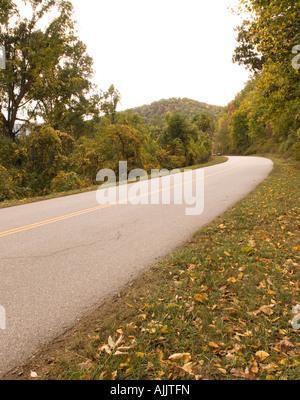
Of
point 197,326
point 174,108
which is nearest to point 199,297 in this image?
point 197,326

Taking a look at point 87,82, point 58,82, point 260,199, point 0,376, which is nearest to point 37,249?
point 0,376

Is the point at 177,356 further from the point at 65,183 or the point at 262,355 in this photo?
the point at 65,183

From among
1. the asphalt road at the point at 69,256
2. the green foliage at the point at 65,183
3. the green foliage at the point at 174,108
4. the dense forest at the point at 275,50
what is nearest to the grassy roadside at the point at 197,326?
the asphalt road at the point at 69,256

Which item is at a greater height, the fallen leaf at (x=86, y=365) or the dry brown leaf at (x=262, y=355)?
the dry brown leaf at (x=262, y=355)

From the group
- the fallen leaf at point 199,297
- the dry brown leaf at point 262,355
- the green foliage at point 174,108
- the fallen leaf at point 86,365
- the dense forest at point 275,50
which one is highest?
the green foliage at point 174,108

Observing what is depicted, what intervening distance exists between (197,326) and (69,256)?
261 centimetres

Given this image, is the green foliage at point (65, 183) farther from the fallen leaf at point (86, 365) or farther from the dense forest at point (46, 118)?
the fallen leaf at point (86, 365)

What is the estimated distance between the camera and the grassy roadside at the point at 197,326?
2045 mm

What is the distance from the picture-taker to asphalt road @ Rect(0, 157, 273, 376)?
265cm

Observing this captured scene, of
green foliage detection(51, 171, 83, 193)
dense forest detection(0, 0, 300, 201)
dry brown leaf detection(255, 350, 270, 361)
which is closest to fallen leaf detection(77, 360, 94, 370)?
dry brown leaf detection(255, 350, 270, 361)

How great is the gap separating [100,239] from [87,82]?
865 inches

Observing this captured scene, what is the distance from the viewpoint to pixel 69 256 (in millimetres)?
4199

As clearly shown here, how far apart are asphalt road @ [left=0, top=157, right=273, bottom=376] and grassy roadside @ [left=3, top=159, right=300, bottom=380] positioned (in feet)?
0.89

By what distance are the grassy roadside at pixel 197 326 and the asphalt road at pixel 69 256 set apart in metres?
0.27
